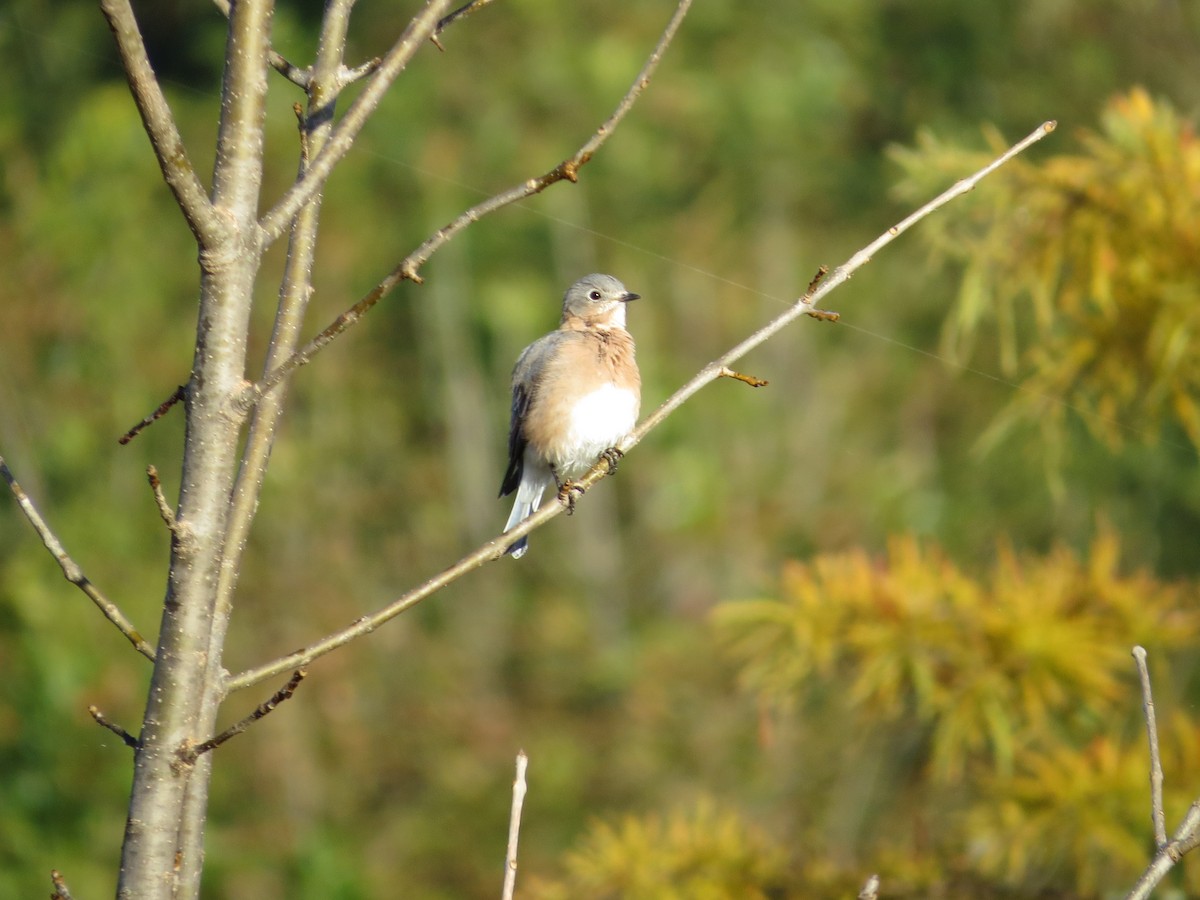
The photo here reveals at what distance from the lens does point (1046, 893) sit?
278 cm

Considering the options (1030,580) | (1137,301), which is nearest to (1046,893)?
(1030,580)

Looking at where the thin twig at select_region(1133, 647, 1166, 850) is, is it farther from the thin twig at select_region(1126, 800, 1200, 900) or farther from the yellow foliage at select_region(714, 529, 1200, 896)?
the yellow foliage at select_region(714, 529, 1200, 896)

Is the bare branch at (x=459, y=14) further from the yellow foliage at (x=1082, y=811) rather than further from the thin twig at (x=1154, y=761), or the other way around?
the yellow foliage at (x=1082, y=811)

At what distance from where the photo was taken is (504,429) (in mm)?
9609

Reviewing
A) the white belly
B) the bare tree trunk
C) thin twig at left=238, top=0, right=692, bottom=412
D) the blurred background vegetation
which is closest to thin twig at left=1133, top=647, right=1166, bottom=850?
thin twig at left=238, top=0, right=692, bottom=412

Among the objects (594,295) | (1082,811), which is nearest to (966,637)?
(1082,811)

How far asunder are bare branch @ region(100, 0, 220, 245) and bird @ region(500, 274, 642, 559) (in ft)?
7.15

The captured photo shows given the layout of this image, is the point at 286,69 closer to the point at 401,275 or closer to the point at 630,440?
the point at 401,275

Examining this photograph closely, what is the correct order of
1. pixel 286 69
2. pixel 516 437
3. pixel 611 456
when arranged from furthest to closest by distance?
pixel 516 437
pixel 611 456
pixel 286 69

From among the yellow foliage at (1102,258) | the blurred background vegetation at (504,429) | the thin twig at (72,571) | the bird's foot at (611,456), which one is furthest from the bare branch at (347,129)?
the blurred background vegetation at (504,429)

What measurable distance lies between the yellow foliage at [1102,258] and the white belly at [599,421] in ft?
2.94

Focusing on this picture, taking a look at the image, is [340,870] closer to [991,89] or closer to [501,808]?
[501,808]

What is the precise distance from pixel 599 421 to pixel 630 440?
168 cm

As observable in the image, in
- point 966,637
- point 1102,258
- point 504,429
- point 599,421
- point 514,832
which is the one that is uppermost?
point 504,429
